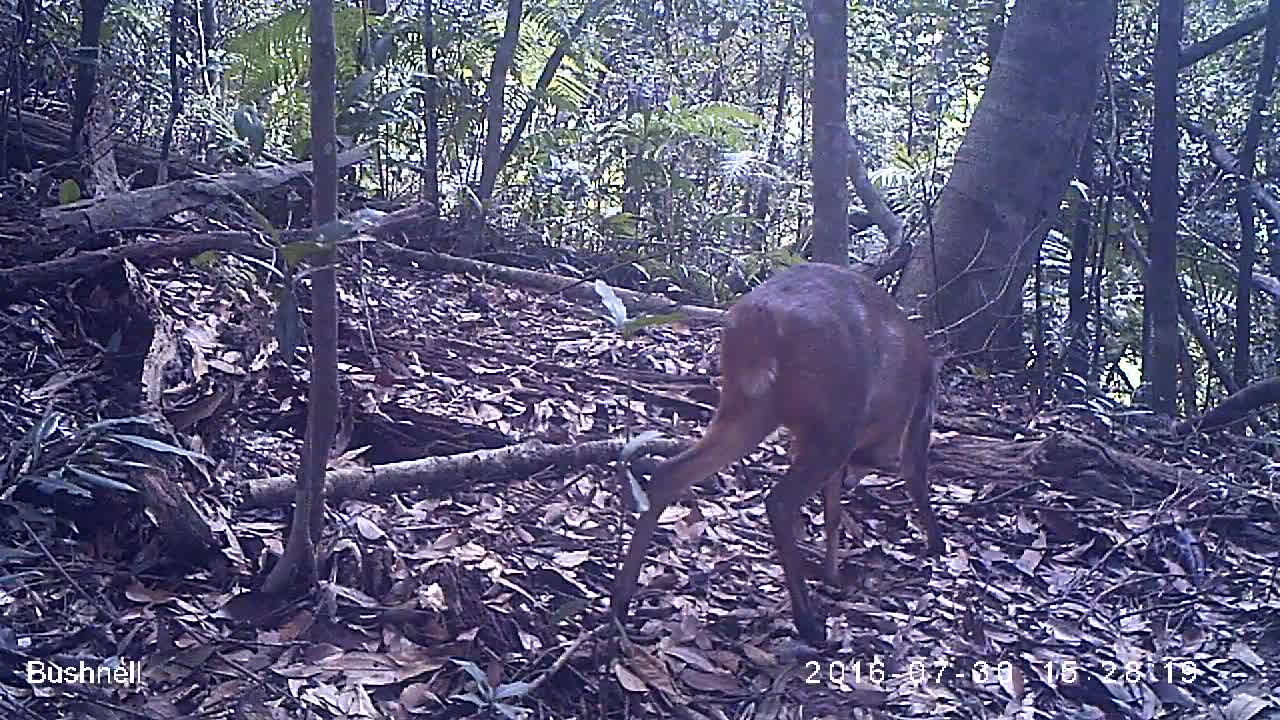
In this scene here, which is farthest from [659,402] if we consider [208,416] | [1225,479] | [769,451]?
Answer: [1225,479]

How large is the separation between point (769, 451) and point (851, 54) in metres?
4.62

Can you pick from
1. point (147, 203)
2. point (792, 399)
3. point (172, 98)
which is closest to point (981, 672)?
point (792, 399)

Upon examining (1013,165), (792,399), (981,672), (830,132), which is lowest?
(981,672)

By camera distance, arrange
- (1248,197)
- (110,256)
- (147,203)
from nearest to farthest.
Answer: (110,256), (147,203), (1248,197)

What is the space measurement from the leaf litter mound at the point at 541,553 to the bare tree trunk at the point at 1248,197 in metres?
1.37

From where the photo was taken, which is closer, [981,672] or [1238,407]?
[981,672]

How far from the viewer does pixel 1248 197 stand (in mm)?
6473

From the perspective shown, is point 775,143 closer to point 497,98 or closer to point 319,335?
point 497,98

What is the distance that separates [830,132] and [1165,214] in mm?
1665

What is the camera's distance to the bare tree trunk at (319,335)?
9.89 ft

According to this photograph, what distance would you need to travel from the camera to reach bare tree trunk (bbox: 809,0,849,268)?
5344 mm

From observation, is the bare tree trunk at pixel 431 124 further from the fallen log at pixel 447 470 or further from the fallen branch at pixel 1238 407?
the fallen branch at pixel 1238 407

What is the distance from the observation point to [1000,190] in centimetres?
603

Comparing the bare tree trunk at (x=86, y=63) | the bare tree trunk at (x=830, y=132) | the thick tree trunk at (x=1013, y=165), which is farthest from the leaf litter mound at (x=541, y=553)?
the bare tree trunk at (x=86, y=63)
